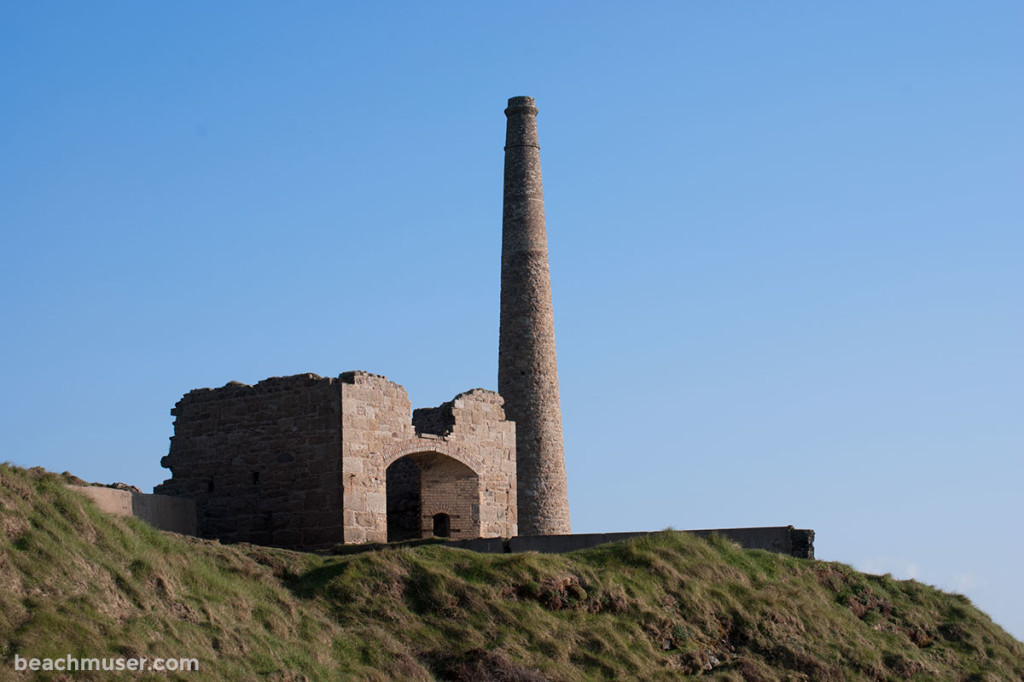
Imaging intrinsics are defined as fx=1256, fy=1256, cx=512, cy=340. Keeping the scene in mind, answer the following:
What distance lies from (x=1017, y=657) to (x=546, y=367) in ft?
51.2

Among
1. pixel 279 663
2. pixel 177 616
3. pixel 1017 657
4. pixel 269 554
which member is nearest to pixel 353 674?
pixel 279 663

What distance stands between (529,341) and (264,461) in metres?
12.6

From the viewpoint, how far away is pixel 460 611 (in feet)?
53.7

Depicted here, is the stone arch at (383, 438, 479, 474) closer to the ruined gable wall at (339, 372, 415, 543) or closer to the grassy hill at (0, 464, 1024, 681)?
the ruined gable wall at (339, 372, 415, 543)

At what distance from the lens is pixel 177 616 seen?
13.6 meters

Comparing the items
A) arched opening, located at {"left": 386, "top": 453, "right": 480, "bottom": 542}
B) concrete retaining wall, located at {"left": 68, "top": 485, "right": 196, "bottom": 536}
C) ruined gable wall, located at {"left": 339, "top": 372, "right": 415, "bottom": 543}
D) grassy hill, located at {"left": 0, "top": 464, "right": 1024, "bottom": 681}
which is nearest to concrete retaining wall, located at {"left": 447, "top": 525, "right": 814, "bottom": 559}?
grassy hill, located at {"left": 0, "top": 464, "right": 1024, "bottom": 681}

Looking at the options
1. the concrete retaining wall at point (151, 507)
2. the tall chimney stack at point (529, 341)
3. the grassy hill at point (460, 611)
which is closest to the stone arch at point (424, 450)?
the concrete retaining wall at point (151, 507)

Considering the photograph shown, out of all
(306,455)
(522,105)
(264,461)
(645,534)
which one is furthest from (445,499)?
(522,105)

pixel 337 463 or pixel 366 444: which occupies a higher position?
pixel 366 444

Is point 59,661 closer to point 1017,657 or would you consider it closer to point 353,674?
point 353,674

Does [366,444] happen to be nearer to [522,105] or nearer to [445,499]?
[445,499]

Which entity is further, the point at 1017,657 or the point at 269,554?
the point at 1017,657

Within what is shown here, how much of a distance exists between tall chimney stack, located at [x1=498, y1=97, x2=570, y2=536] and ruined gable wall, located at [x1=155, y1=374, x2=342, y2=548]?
11213mm

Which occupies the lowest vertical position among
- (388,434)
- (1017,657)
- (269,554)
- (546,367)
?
(1017,657)
